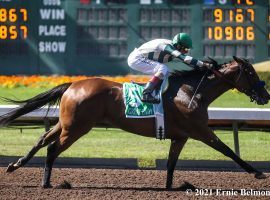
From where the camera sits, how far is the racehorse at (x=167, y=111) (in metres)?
7.53

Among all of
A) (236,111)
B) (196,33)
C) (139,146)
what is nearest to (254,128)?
(236,111)

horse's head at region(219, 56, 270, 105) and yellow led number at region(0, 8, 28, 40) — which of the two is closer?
horse's head at region(219, 56, 270, 105)

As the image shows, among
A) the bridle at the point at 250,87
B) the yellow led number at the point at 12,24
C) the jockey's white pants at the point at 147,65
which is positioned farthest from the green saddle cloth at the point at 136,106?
the yellow led number at the point at 12,24

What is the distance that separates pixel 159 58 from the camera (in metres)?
7.90

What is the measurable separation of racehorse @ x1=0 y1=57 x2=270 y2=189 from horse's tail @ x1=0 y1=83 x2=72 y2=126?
23 mm

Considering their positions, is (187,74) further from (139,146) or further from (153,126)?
(139,146)

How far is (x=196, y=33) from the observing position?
18.7 m

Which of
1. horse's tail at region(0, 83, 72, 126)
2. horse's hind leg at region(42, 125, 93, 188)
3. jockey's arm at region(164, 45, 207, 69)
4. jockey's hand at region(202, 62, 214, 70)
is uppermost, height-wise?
jockey's arm at region(164, 45, 207, 69)

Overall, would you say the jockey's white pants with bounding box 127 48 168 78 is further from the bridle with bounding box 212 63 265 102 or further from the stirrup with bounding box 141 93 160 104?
the bridle with bounding box 212 63 265 102

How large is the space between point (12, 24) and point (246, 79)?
12.3 meters

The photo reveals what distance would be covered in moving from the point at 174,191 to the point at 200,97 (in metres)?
1.01

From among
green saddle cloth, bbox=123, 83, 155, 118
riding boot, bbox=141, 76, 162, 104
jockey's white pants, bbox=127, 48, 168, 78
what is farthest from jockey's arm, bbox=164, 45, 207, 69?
green saddle cloth, bbox=123, 83, 155, 118

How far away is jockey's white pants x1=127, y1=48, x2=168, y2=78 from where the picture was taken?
7738 millimetres

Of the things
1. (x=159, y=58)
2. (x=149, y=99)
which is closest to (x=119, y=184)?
(x=149, y=99)
